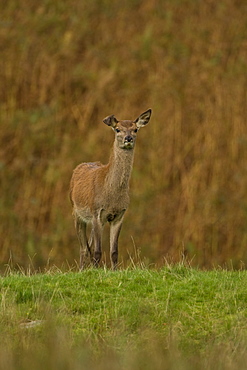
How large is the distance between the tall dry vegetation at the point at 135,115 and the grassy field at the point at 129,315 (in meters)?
6.00

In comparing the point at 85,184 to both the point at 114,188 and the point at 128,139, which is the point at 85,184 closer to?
the point at 114,188

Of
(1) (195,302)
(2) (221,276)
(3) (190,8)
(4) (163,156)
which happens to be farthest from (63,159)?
(1) (195,302)

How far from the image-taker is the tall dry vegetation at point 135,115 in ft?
59.6

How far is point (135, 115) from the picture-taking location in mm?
19078

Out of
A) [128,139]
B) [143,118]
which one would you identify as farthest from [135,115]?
[128,139]

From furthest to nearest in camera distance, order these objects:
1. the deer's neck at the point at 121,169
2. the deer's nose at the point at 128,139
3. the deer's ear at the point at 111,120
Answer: the deer's neck at the point at 121,169 → the deer's ear at the point at 111,120 → the deer's nose at the point at 128,139

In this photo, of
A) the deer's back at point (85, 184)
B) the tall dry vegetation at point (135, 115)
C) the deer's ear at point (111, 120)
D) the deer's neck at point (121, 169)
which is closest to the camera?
the deer's ear at point (111, 120)

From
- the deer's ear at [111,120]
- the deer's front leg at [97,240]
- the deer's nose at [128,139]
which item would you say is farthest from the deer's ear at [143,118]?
the deer's front leg at [97,240]

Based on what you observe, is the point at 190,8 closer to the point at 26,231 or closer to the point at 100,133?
the point at 100,133

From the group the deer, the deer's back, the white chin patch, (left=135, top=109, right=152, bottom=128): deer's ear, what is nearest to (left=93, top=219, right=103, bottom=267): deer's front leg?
the deer

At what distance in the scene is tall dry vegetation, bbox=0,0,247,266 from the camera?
59.6 feet

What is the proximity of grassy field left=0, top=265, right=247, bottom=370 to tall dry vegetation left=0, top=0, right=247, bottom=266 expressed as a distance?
600 centimetres

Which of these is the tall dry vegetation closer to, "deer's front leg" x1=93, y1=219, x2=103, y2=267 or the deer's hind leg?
the deer's hind leg

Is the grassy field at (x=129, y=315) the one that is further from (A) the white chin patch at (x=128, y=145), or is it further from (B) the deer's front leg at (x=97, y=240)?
(A) the white chin patch at (x=128, y=145)
